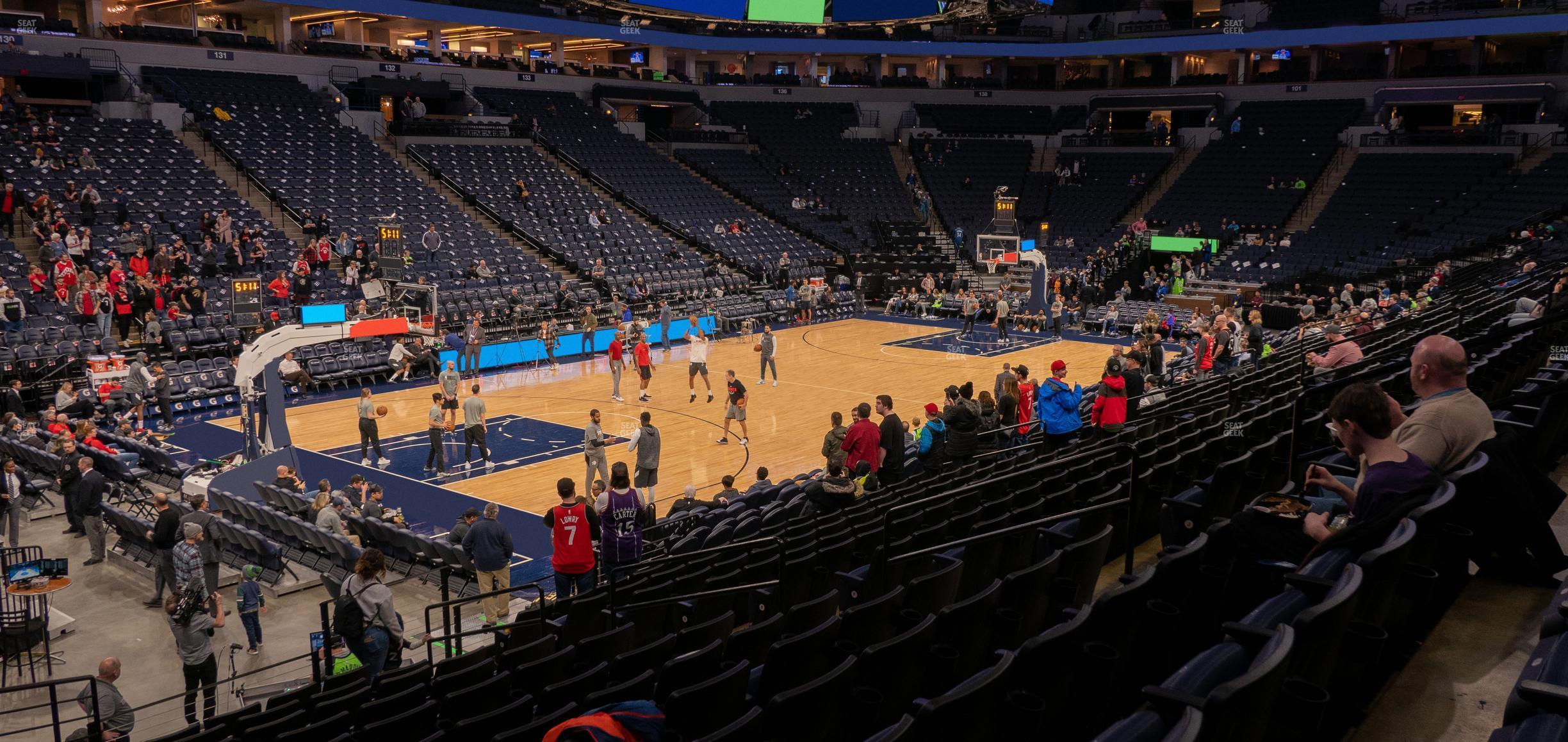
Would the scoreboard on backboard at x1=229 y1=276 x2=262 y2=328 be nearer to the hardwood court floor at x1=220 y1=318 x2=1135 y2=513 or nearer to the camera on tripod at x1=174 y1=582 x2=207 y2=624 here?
the hardwood court floor at x1=220 y1=318 x2=1135 y2=513

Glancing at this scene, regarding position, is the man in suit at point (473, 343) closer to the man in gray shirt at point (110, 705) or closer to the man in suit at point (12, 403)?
the man in suit at point (12, 403)

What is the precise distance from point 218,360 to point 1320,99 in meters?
43.2

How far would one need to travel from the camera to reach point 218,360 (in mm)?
24172

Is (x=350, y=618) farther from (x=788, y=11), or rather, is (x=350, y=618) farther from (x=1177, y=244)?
(x=788, y=11)

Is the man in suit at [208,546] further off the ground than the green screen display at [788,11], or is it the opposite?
the green screen display at [788,11]

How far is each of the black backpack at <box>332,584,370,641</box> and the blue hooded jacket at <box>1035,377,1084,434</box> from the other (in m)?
7.20

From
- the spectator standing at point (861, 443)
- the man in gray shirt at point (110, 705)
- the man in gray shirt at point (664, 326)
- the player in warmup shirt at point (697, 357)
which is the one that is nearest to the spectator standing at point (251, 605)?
the man in gray shirt at point (110, 705)

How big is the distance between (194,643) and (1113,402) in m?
9.14

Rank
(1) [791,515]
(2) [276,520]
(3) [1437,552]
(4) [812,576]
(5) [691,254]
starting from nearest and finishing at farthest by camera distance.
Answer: (3) [1437,552] < (4) [812,576] < (1) [791,515] < (2) [276,520] < (5) [691,254]

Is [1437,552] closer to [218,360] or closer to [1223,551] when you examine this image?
[1223,551]

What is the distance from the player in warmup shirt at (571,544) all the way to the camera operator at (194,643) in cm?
302

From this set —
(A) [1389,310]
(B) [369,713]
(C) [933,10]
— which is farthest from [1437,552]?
(C) [933,10]

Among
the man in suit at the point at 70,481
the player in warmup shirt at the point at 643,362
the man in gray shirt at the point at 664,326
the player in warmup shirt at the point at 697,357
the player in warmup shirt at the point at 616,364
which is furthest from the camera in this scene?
the man in gray shirt at the point at 664,326

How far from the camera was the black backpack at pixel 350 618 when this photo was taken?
8828 millimetres
